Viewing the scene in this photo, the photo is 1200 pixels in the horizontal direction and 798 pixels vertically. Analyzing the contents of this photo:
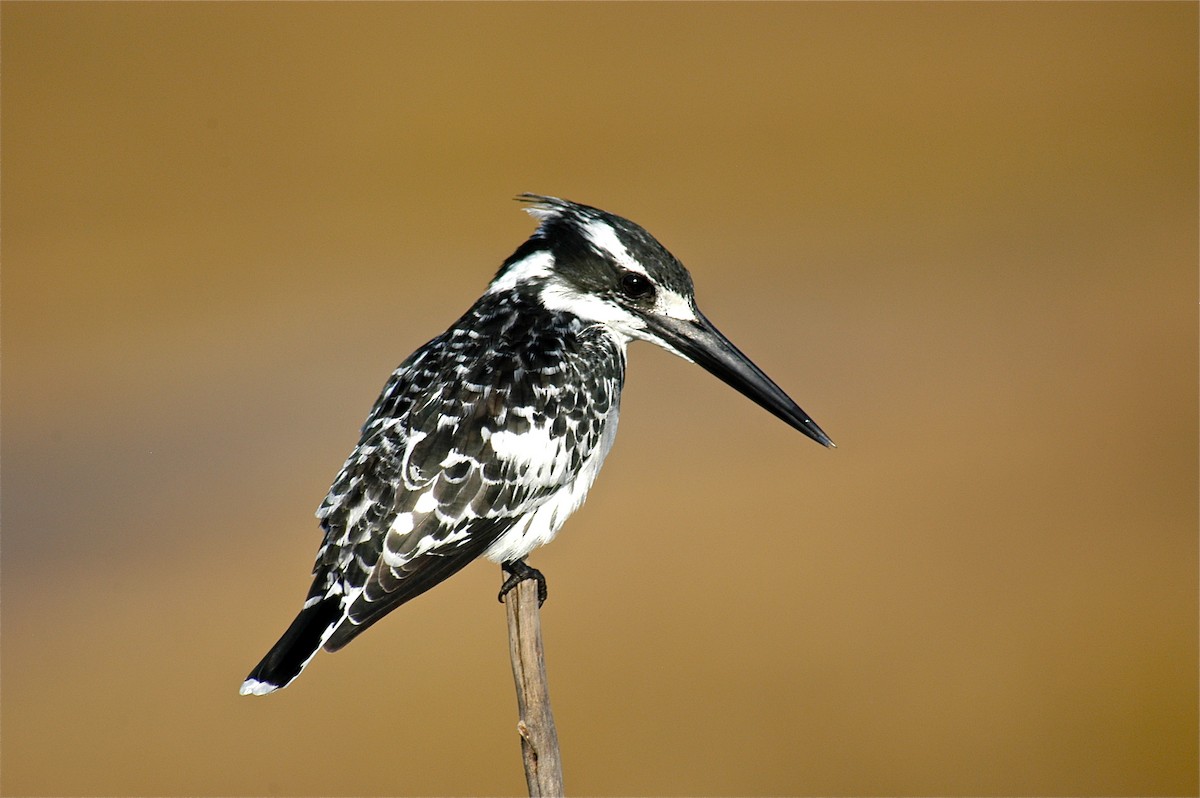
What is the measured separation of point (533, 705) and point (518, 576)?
2.03 feet

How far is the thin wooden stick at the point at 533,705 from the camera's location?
320 centimetres

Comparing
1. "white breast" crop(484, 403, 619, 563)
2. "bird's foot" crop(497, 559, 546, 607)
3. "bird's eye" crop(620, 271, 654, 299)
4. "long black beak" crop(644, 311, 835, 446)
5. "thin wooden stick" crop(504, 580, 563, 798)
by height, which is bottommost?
"thin wooden stick" crop(504, 580, 563, 798)

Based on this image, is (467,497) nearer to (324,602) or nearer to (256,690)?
(324,602)

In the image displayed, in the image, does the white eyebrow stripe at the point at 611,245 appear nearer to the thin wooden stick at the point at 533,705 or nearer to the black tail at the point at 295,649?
the thin wooden stick at the point at 533,705

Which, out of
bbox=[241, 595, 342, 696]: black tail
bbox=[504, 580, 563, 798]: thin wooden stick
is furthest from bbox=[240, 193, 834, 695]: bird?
bbox=[504, 580, 563, 798]: thin wooden stick

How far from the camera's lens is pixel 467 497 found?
11.3 feet

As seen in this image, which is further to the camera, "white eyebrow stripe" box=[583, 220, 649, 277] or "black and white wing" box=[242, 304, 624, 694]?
"white eyebrow stripe" box=[583, 220, 649, 277]

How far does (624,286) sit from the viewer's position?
3.82 metres

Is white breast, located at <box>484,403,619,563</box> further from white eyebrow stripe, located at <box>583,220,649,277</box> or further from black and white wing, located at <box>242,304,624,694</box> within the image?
white eyebrow stripe, located at <box>583,220,649,277</box>

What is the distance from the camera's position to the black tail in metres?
3.21

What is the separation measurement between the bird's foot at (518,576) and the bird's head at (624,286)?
860 millimetres

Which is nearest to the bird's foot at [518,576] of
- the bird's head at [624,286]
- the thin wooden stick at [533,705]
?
Answer: the thin wooden stick at [533,705]

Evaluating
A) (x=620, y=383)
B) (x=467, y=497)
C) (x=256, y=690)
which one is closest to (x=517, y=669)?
(x=467, y=497)

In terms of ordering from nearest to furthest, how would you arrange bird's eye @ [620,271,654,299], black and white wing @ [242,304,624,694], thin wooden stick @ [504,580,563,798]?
thin wooden stick @ [504,580,563,798]
black and white wing @ [242,304,624,694]
bird's eye @ [620,271,654,299]
